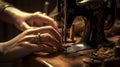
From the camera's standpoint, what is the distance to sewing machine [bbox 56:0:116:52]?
4.16 ft

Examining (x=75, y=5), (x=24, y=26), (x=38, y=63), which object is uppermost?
(x=75, y=5)

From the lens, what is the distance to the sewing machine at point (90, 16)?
1268 mm

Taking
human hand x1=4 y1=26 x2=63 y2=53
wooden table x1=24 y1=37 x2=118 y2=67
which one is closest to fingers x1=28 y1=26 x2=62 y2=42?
Result: human hand x1=4 y1=26 x2=63 y2=53

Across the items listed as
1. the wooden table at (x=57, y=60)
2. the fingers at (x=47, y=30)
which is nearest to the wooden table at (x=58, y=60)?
the wooden table at (x=57, y=60)

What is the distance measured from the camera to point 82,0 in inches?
52.8

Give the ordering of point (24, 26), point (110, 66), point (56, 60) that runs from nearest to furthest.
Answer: point (110, 66) → point (56, 60) → point (24, 26)

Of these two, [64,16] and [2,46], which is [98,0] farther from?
[2,46]

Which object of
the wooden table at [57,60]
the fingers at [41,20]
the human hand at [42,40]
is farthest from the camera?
the fingers at [41,20]

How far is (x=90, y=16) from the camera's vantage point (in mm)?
1323

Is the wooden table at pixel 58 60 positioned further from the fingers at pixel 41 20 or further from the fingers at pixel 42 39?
the fingers at pixel 41 20

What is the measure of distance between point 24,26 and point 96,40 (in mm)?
365

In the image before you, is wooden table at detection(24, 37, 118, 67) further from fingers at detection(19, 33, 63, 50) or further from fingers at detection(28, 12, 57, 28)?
fingers at detection(28, 12, 57, 28)

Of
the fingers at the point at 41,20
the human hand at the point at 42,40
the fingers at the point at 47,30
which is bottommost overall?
the human hand at the point at 42,40

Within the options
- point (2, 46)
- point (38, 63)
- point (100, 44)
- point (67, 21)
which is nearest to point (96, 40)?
point (100, 44)
